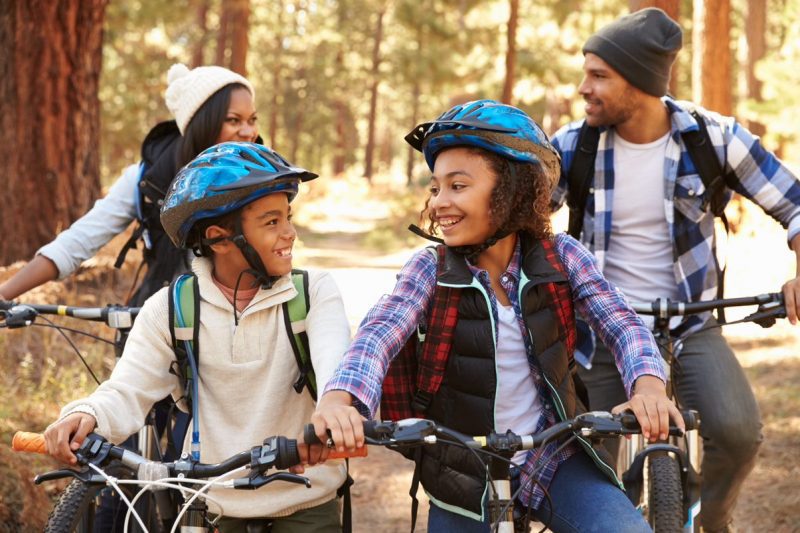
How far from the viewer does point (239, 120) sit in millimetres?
5043

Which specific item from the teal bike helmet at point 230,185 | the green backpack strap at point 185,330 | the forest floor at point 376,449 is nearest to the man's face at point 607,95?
the teal bike helmet at point 230,185

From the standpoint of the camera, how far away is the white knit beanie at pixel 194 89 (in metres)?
4.95

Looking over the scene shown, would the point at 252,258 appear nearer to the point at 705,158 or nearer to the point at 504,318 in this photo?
the point at 504,318

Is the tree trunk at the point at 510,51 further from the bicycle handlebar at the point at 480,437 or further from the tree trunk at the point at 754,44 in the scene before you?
the bicycle handlebar at the point at 480,437

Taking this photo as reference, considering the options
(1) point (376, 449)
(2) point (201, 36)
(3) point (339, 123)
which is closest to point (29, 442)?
(1) point (376, 449)

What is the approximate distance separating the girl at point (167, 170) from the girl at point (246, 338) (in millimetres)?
1498

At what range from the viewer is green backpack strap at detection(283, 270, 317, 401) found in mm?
3359

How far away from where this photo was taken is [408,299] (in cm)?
319

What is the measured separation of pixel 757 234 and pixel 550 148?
13.1 m

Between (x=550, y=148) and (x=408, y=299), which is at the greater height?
(x=550, y=148)

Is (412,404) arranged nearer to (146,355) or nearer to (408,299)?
(408,299)

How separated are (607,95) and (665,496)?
2005mm

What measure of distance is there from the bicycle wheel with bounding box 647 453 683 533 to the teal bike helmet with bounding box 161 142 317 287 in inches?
71.5

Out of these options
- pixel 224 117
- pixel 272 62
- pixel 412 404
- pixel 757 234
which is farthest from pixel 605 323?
pixel 272 62
